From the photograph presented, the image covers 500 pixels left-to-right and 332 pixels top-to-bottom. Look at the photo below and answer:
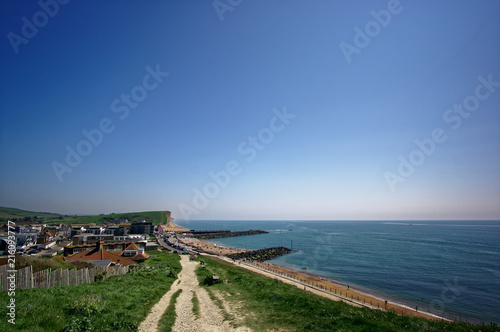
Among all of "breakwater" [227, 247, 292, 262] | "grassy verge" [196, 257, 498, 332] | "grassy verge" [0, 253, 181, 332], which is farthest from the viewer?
"breakwater" [227, 247, 292, 262]

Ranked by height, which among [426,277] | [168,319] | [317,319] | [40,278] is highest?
[40,278]

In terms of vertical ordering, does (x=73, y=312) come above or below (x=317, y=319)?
above

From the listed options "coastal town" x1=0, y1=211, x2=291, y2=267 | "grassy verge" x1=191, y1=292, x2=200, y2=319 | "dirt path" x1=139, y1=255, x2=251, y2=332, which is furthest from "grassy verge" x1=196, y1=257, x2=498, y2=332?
"coastal town" x1=0, y1=211, x2=291, y2=267

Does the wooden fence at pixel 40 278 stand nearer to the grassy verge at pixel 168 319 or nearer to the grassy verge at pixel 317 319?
the grassy verge at pixel 168 319

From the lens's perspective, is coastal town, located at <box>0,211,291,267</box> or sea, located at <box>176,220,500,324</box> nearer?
sea, located at <box>176,220,500,324</box>

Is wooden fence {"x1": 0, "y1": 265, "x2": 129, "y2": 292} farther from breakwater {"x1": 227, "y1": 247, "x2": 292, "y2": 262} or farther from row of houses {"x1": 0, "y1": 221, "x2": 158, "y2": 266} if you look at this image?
breakwater {"x1": 227, "y1": 247, "x2": 292, "y2": 262}

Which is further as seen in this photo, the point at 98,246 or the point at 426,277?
the point at 426,277

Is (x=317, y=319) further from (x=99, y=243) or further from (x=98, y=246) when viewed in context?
(x=98, y=246)

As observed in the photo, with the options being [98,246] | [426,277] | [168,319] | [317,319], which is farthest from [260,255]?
[168,319]

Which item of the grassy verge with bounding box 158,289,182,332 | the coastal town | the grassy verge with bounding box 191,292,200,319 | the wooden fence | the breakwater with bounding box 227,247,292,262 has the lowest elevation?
the breakwater with bounding box 227,247,292,262

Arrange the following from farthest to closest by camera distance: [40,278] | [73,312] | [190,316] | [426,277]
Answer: [426,277] → [40,278] → [190,316] → [73,312]
